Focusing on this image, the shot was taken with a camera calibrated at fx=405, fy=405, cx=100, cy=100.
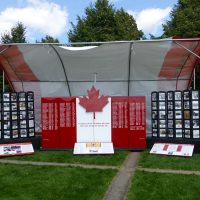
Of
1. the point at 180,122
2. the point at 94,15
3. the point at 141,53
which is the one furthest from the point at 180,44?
the point at 94,15

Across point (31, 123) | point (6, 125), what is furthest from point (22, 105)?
point (6, 125)

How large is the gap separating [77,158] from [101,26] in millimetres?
18788

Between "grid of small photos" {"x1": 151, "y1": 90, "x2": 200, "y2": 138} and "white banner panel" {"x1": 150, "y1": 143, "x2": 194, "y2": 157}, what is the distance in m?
0.51

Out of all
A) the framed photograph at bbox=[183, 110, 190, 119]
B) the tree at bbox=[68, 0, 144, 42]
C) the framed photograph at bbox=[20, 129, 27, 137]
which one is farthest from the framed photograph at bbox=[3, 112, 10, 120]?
the tree at bbox=[68, 0, 144, 42]

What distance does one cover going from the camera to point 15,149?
456 inches

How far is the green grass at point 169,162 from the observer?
31.4ft

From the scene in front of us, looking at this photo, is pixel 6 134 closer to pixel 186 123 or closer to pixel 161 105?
pixel 161 105

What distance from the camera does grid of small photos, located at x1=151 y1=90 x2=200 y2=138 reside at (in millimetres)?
11727

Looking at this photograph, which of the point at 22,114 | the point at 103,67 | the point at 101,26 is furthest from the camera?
the point at 101,26

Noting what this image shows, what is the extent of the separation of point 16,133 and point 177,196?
263 inches

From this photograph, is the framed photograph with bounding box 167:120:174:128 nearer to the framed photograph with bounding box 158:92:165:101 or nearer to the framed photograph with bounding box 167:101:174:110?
the framed photograph with bounding box 167:101:174:110

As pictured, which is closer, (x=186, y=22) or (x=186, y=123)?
(x=186, y=123)

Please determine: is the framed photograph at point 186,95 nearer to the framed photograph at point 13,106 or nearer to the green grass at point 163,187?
the green grass at point 163,187

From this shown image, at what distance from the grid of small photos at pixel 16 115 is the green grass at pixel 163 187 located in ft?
16.1
